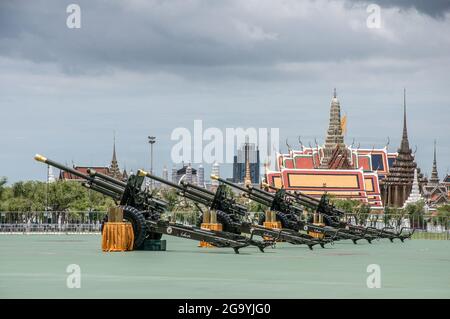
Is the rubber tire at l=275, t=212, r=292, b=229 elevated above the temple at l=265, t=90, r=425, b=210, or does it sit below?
below

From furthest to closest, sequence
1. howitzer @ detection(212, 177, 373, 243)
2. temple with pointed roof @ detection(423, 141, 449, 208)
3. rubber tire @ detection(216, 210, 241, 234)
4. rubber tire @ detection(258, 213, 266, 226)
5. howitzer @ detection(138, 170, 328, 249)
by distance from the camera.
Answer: temple with pointed roof @ detection(423, 141, 449, 208) < rubber tire @ detection(258, 213, 266, 226) < howitzer @ detection(212, 177, 373, 243) < rubber tire @ detection(216, 210, 241, 234) < howitzer @ detection(138, 170, 328, 249)

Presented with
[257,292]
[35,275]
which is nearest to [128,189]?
[35,275]

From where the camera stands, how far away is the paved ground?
26.4 metres

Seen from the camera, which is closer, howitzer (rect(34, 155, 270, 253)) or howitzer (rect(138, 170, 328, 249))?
howitzer (rect(34, 155, 270, 253))

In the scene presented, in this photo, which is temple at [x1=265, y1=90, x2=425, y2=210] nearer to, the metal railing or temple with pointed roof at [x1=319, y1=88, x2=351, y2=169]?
temple with pointed roof at [x1=319, y1=88, x2=351, y2=169]

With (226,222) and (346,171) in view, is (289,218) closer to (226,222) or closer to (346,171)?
(226,222)

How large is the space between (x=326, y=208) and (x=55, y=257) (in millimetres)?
25489

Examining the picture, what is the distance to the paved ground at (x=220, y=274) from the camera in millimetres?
26359

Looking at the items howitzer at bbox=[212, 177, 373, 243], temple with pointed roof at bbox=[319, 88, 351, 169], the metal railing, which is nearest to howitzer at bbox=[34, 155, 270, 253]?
howitzer at bbox=[212, 177, 373, 243]

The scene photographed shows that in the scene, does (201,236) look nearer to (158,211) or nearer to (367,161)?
(158,211)

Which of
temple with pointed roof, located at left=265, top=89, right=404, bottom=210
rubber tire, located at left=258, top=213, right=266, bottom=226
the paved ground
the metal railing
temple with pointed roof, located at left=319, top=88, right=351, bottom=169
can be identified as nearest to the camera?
the paved ground

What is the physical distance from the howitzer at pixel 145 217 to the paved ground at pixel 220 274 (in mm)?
620

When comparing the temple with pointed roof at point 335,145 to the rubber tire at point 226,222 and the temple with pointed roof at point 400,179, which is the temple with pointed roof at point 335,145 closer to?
the temple with pointed roof at point 400,179

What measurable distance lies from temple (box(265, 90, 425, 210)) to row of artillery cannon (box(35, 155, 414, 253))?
206 feet
